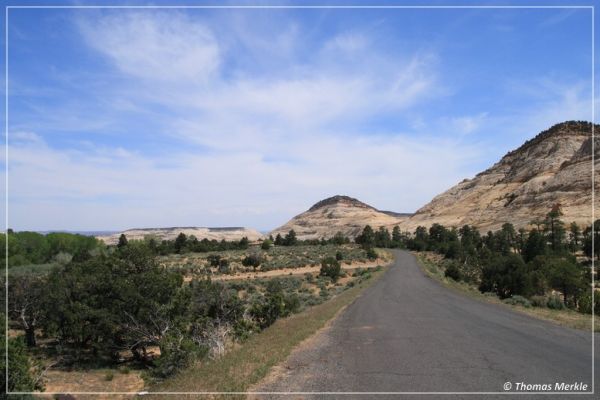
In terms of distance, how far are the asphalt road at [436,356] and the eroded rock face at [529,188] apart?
8618cm

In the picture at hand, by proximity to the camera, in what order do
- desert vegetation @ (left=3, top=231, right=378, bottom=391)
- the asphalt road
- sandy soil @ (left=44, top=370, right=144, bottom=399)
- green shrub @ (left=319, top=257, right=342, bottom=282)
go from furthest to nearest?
1. green shrub @ (left=319, top=257, right=342, bottom=282)
2. desert vegetation @ (left=3, top=231, right=378, bottom=391)
3. sandy soil @ (left=44, top=370, right=144, bottom=399)
4. the asphalt road

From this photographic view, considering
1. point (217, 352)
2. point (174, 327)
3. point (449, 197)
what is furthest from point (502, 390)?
point (449, 197)

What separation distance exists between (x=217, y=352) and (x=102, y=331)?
13.1m

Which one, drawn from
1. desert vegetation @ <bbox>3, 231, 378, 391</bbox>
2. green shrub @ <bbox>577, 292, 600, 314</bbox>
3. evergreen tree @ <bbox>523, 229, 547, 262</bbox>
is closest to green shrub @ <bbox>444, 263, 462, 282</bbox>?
green shrub @ <bbox>577, 292, 600, 314</bbox>

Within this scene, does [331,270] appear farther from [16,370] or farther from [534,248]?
Result: [16,370]

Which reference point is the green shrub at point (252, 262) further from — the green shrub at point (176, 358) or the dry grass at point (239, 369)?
the dry grass at point (239, 369)

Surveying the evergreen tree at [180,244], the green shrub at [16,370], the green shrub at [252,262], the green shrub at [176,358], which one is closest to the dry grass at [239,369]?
the green shrub at [176,358]

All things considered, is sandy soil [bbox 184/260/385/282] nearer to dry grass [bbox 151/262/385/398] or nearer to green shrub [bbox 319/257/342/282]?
green shrub [bbox 319/257/342/282]

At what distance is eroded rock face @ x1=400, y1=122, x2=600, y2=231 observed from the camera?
9931 cm

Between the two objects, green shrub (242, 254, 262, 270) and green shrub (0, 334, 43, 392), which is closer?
green shrub (0, 334, 43, 392)

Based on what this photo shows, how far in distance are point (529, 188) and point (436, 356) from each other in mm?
119251

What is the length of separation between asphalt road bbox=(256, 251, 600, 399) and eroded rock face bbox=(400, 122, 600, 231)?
86.2 meters

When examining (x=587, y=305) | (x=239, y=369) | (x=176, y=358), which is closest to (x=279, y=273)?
(x=587, y=305)

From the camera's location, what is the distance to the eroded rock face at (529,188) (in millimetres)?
99312
